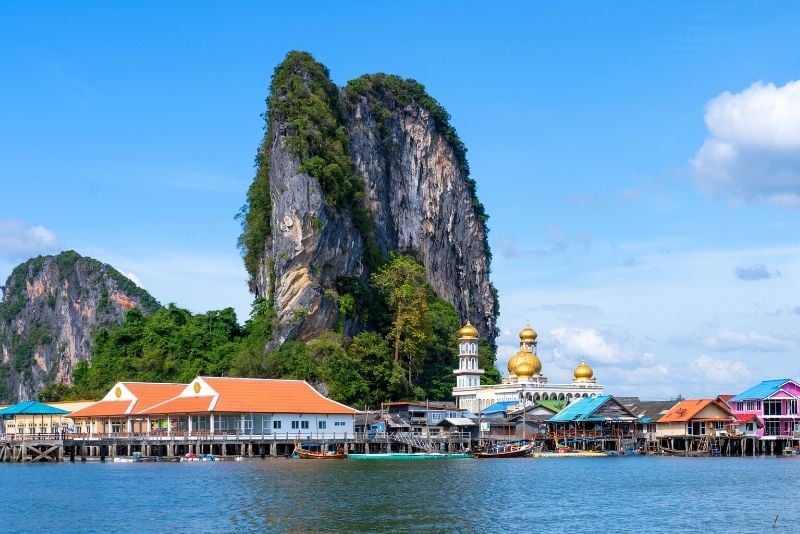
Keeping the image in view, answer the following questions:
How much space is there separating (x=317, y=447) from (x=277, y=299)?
2107cm

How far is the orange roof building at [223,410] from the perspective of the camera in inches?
3024

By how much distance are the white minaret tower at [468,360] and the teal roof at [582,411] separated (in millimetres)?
17345

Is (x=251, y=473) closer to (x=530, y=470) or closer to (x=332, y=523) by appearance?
(x=530, y=470)

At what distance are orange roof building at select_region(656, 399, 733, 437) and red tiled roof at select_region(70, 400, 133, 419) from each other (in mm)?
41689

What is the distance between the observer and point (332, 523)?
3906 cm

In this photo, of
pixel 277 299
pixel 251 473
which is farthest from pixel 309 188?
pixel 251 473

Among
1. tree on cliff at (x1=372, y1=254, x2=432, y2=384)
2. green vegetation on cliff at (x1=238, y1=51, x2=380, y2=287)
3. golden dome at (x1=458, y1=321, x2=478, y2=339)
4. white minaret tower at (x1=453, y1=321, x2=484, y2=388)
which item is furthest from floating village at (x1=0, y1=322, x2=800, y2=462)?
green vegetation on cliff at (x1=238, y1=51, x2=380, y2=287)

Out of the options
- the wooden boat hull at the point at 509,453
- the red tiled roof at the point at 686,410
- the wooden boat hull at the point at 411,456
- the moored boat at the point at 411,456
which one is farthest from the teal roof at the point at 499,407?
the wooden boat hull at the point at 411,456

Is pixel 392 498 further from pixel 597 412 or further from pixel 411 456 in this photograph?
pixel 597 412

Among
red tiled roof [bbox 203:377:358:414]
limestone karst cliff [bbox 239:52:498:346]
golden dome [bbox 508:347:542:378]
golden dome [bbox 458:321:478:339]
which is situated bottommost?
red tiled roof [bbox 203:377:358:414]

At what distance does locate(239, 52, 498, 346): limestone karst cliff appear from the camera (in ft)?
321

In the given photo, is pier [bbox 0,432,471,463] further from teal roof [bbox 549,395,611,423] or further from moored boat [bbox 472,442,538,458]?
teal roof [bbox 549,395,611,423]

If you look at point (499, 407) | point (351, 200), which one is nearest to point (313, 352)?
point (499, 407)

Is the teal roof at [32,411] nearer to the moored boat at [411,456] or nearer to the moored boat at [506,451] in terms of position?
the moored boat at [411,456]
